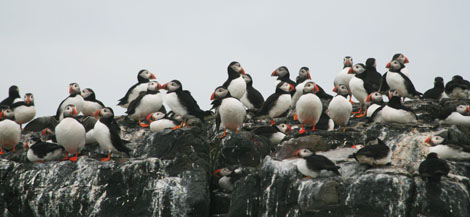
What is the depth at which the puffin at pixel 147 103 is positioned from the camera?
15.4 metres

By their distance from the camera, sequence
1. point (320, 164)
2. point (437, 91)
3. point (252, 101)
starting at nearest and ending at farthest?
point (320, 164), point (252, 101), point (437, 91)

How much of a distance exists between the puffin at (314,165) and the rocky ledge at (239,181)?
123 millimetres

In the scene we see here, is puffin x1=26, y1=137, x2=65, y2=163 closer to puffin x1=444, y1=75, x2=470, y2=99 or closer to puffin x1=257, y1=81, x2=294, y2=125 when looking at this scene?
puffin x1=257, y1=81, x2=294, y2=125

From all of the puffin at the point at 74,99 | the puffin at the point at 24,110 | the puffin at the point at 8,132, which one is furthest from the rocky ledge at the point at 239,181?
the puffin at the point at 24,110

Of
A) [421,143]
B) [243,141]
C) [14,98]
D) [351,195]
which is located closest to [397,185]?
[351,195]

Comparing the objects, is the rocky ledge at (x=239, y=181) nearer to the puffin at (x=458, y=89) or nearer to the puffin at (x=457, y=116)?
the puffin at (x=457, y=116)

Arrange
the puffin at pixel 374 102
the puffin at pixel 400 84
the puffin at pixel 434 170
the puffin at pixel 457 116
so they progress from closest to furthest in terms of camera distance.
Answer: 1. the puffin at pixel 434 170
2. the puffin at pixel 457 116
3. the puffin at pixel 374 102
4. the puffin at pixel 400 84

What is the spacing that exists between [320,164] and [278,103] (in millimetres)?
4931

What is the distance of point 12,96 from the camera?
17.6m

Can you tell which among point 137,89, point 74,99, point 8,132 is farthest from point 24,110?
point 137,89

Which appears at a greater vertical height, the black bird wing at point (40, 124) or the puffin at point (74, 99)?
the puffin at point (74, 99)

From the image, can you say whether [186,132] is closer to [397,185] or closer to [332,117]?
[332,117]

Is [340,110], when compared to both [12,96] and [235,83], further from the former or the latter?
[12,96]

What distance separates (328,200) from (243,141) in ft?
10.1
